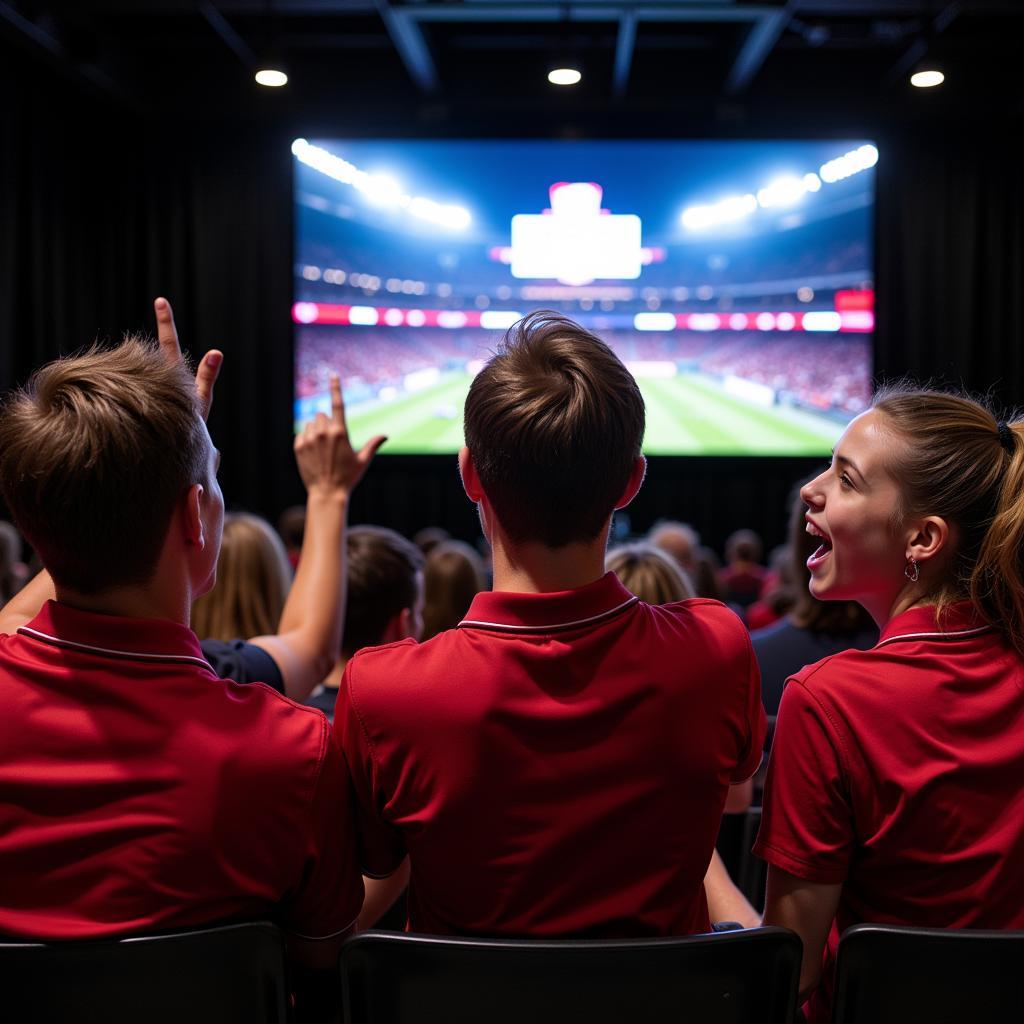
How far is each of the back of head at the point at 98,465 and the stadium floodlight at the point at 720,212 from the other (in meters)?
6.34

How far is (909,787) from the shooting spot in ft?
3.67

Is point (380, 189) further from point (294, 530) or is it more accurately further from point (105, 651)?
point (105, 651)

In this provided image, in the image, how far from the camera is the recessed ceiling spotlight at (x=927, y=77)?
5098 millimetres

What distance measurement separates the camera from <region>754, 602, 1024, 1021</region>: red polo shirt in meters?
1.13

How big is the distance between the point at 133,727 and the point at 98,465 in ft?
0.89

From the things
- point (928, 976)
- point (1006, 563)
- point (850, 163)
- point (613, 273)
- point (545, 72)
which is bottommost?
point (928, 976)

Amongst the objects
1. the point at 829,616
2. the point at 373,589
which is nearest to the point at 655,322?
the point at 829,616

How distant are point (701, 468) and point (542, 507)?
630 cm

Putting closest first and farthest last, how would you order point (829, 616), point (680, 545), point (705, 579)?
point (829, 616), point (705, 579), point (680, 545)

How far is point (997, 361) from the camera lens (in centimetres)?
720

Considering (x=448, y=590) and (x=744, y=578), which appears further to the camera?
(x=744, y=578)

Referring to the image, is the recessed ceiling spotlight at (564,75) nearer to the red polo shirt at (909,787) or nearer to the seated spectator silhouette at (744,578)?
the seated spectator silhouette at (744,578)

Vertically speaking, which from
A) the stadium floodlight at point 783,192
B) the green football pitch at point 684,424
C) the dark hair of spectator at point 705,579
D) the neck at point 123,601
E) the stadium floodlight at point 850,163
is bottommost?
the dark hair of spectator at point 705,579

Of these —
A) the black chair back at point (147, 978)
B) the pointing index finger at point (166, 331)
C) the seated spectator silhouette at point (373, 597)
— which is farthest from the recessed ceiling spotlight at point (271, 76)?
the black chair back at point (147, 978)
